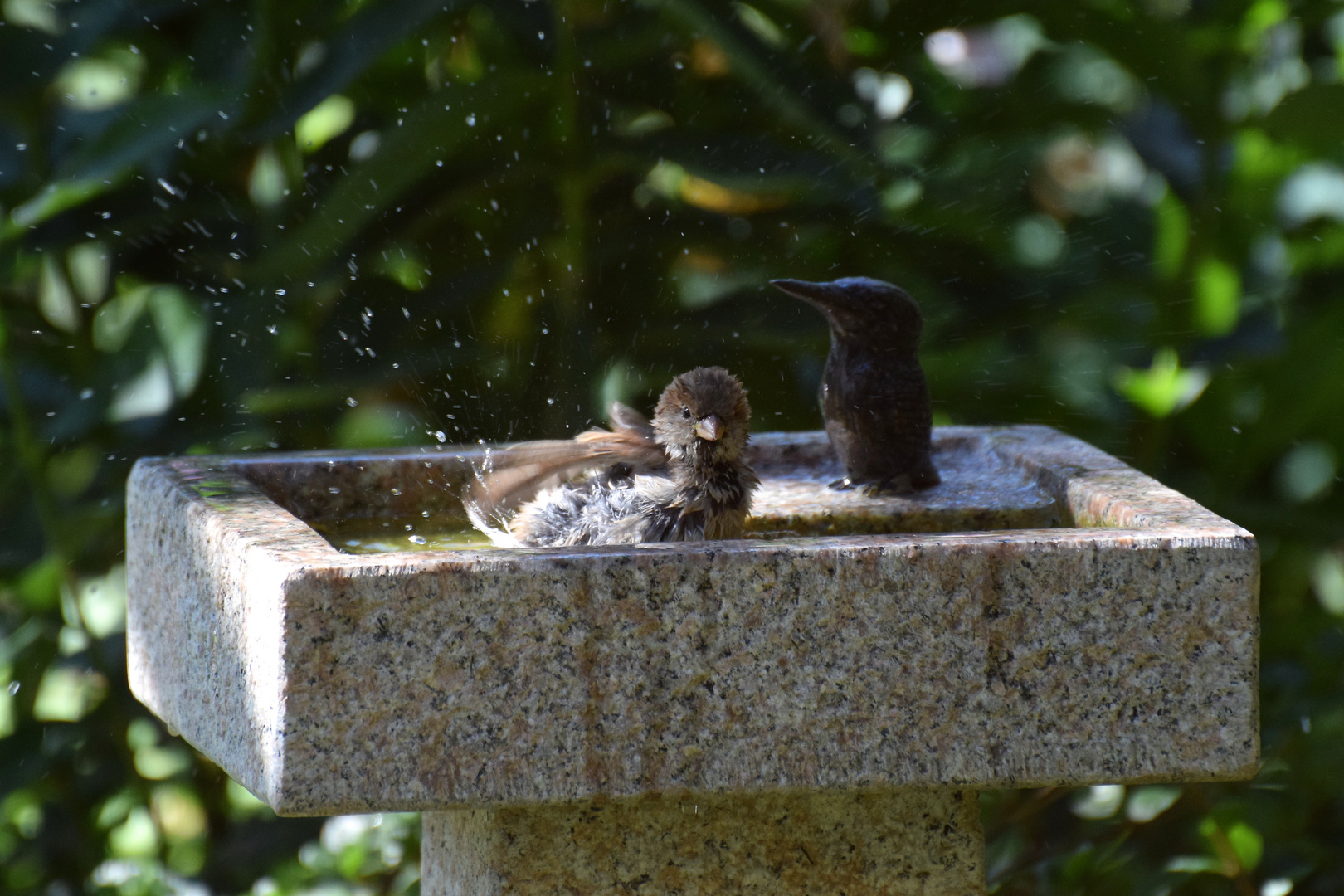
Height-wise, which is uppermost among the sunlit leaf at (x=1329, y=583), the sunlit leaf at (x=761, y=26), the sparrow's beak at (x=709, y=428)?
the sunlit leaf at (x=761, y=26)

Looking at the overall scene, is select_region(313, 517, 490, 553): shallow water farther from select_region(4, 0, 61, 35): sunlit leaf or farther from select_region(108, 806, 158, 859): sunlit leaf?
select_region(4, 0, 61, 35): sunlit leaf

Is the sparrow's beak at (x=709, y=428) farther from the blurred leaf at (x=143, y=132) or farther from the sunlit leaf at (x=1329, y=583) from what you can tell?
the sunlit leaf at (x=1329, y=583)

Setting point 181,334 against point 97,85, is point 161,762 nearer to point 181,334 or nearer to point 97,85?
point 181,334

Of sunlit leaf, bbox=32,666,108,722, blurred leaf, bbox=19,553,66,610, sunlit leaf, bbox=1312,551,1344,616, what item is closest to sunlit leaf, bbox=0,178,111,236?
blurred leaf, bbox=19,553,66,610

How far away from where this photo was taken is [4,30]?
2.96 metres

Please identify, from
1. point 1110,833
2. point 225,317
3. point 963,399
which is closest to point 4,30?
point 225,317

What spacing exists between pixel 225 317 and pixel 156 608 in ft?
3.74

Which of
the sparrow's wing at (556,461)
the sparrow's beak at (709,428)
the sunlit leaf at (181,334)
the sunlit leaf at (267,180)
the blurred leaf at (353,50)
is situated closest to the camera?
the sparrow's beak at (709,428)

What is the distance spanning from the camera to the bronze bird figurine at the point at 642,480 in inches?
71.7

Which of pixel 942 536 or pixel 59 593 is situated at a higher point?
pixel 942 536

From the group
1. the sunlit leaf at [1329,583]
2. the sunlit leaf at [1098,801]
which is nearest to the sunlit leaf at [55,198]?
the sunlit leaf at [1098,801]

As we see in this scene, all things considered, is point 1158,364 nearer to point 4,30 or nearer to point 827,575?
point 827,575

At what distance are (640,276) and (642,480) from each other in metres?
1.34

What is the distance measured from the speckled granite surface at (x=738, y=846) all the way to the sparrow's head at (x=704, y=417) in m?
0.43
